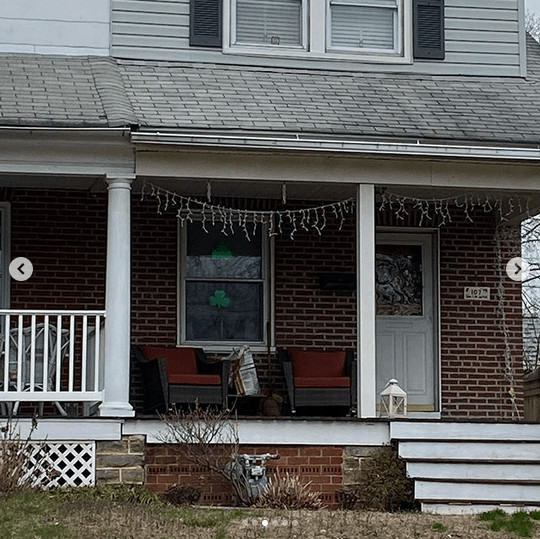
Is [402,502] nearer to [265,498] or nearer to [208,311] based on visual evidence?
[265,498]

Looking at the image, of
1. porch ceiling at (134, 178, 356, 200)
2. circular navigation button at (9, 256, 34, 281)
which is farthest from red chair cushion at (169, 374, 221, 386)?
circular navigation button at (9, 256, 34, 281)

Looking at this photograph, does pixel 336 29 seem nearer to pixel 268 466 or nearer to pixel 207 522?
pixel 268 466

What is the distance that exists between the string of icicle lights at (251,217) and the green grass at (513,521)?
3938mm

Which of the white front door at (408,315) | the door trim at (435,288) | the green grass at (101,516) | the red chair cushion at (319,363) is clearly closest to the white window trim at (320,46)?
the door trim at (435,288)

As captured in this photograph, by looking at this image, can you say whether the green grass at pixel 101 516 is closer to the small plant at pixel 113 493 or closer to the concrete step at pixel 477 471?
the small plant at pixel 113 493

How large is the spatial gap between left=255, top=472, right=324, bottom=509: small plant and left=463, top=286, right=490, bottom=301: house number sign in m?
4.20

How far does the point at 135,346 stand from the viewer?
1311 centimetres

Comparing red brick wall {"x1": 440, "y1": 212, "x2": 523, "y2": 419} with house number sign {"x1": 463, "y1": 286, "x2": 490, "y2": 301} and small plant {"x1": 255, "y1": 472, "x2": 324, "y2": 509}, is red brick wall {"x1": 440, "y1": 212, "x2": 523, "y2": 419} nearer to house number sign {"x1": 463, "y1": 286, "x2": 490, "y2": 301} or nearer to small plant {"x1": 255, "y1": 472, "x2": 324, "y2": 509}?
house number sign {"x1": 463, "y1": 286, "x2": 490, "y2": 301}

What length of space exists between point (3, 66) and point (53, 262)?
2.00 metres

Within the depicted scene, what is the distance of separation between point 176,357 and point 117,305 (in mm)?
1788

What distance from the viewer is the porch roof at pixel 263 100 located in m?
11.7

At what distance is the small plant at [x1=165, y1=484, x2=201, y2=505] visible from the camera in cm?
1065

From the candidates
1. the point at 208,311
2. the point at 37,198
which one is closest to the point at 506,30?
the point at 208,311

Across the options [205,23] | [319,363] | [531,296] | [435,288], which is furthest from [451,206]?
[531,296]
